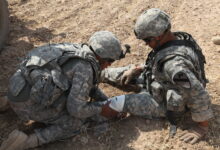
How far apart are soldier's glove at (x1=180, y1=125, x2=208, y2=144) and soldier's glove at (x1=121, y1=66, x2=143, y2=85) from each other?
1.12 m

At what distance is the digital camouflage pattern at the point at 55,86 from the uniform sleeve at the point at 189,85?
842mm

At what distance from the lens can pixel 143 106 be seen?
459 cm

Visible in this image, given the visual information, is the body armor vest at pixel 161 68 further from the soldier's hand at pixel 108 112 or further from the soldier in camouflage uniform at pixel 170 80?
the soldier's hand at pixel 108 112

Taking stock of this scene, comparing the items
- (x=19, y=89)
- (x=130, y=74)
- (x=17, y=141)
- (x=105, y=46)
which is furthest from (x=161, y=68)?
(x=17, y=141)

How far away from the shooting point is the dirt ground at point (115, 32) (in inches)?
174

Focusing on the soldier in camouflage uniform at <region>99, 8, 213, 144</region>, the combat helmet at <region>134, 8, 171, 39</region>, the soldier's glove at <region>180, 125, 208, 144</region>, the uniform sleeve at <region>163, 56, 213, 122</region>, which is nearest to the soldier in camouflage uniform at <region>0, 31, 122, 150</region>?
the combat helmet at <region>134, 8, 171, 39</region>

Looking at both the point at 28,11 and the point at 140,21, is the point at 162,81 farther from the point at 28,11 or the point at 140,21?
the point at 28,11

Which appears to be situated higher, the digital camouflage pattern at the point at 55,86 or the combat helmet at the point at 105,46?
the combat helmet at the point at 105,46

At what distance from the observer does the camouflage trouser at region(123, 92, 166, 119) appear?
4582 mm

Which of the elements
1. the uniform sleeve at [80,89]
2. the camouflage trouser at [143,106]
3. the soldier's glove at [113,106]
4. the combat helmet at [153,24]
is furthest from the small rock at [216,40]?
the uniform sleeve at [80,89]

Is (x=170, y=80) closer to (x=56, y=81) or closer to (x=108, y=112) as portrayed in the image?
(x=108, y=112)

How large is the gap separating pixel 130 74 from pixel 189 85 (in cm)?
117

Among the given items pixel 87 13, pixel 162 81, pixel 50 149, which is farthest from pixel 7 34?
pixel 162 81

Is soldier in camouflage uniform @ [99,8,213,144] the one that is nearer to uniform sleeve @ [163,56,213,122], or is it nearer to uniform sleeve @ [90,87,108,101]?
uniform sleeve @ [163,56,213,122]
